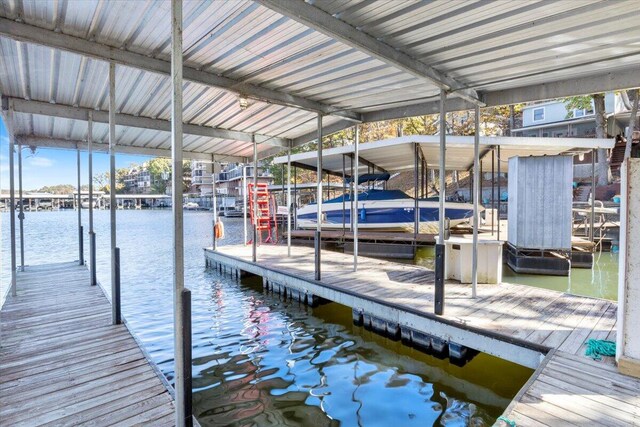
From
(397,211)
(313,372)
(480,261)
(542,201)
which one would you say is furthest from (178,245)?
(397,211)

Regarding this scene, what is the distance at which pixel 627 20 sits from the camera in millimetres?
3104

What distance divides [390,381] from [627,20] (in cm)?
406

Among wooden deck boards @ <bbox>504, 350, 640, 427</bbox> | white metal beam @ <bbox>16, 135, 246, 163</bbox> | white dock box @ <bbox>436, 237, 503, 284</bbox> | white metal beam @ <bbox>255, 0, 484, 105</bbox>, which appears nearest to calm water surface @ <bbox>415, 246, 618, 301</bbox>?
white dock box @ <bbox>436, 237, 503, 284</bbox>

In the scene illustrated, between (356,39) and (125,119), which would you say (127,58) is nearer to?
(356,39)

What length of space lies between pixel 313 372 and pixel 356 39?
3.62 metres

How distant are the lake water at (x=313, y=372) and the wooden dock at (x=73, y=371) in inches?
29.8

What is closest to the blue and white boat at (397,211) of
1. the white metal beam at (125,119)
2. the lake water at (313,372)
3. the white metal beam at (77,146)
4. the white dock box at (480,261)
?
the white metal beam at (125,119)

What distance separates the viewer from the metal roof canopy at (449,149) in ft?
29.9

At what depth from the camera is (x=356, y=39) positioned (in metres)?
3.43

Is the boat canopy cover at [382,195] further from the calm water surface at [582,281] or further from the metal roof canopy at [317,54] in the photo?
the metal roof canopy at [317,54]

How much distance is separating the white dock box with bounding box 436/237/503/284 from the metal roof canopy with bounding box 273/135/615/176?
3293 mm

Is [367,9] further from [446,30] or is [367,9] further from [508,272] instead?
[508,272]

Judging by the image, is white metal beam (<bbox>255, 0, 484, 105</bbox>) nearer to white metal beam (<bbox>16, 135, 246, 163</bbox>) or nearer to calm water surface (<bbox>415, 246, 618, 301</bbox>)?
calm water surface (<bbox>415, 246, 618, 301</bbox>)

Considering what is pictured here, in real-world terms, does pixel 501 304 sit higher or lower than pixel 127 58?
lower
